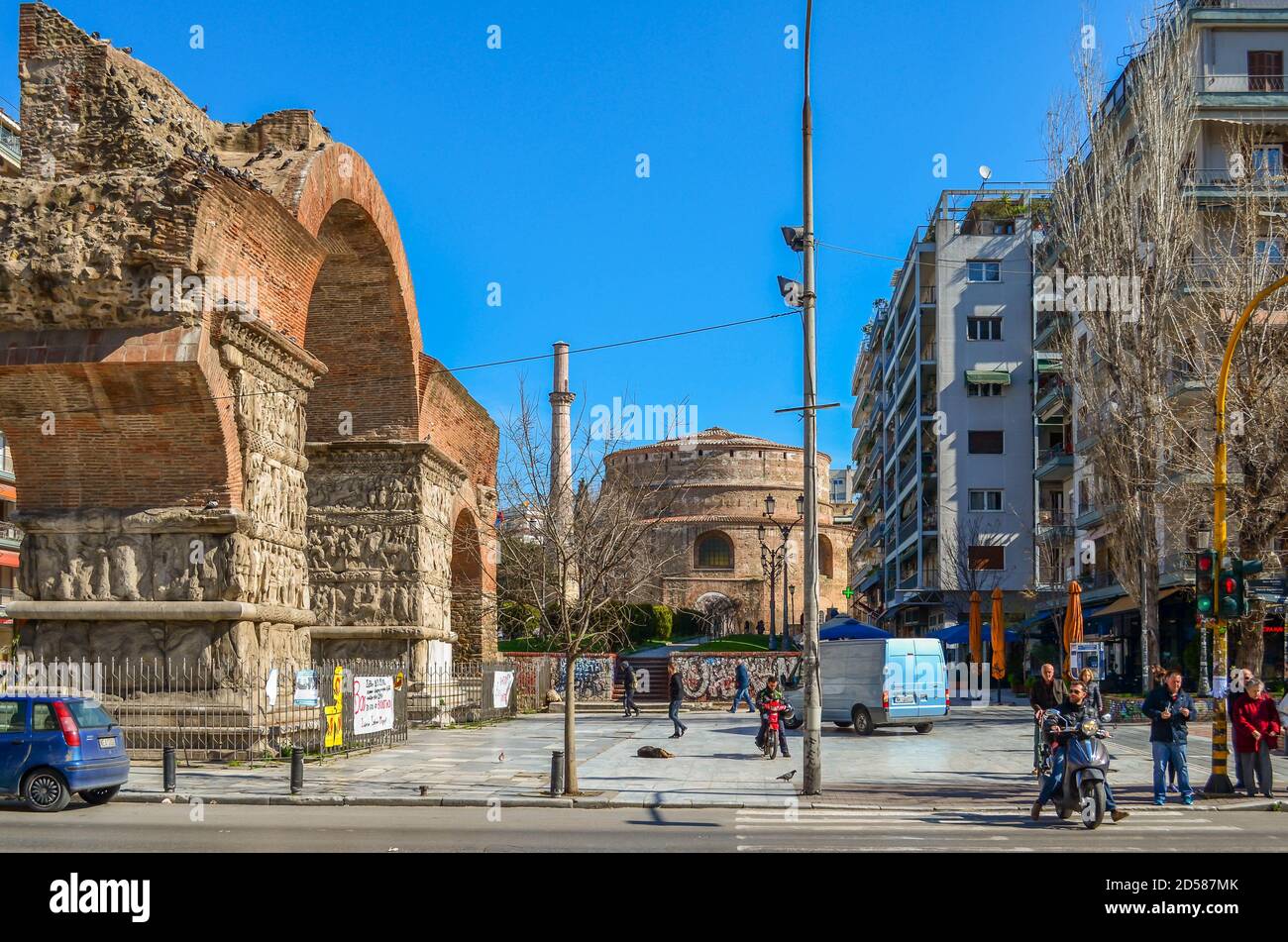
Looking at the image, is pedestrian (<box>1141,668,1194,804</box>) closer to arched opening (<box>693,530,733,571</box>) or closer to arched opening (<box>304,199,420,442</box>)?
arched opening (<box>304,199,420,442</box>)

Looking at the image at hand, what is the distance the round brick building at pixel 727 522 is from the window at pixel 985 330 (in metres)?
28.3

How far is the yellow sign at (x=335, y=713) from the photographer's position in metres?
19.2

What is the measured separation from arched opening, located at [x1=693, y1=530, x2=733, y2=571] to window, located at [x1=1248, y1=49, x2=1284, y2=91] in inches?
1973

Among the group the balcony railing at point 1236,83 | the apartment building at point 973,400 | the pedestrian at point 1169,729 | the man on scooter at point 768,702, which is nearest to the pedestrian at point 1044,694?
the pedestrian at point 1169,729

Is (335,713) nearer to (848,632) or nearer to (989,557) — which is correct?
(848,632)

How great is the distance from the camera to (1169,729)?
48.9 feet

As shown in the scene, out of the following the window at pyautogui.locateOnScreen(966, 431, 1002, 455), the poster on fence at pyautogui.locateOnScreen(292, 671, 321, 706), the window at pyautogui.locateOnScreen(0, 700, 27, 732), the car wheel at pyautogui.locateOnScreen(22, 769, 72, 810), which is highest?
the window at pyautogui.locateOnScreen(966, 431, 1002, 455)

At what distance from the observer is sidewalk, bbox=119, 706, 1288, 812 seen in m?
14.9

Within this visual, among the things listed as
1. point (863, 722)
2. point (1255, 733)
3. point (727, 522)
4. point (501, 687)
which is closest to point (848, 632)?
point (863, 722)

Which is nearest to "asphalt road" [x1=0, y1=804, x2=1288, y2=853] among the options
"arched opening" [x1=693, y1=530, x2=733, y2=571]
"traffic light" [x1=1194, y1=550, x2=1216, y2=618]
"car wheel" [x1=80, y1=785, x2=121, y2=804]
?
"car wheel" [x1=80, y1=785, x2=121, y2=804]

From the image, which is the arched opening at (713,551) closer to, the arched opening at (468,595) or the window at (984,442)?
the window at (984,442)

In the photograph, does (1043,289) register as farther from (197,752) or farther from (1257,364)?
(197,752)
